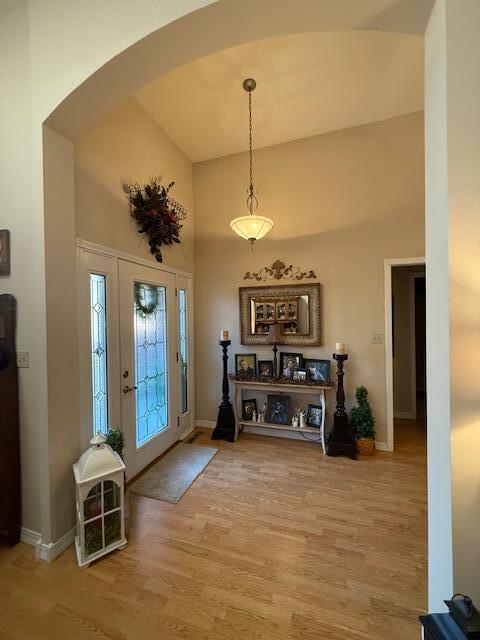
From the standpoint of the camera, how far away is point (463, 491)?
3.02ft

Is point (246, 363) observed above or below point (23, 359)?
below

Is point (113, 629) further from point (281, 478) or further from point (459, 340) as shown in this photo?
point (459, 340)

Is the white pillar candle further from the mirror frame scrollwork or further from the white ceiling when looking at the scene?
the white ceiling

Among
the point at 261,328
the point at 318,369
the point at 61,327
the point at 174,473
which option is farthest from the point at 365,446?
the point at 61,327

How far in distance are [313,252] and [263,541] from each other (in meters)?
2.80

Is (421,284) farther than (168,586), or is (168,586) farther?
(421,284)

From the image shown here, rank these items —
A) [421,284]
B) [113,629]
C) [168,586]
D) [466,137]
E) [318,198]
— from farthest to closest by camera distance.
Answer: [421,284] < [318,198] < [168,586] < [113,629] < [466,137]

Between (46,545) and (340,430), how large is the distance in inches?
103

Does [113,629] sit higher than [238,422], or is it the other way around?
[238,422]

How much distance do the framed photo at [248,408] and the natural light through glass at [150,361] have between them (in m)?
0.95

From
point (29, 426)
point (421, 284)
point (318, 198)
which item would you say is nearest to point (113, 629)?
point (29, 426)

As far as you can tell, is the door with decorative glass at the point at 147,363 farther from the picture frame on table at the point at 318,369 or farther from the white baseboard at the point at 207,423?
the picture frame on table at the point at 318,369

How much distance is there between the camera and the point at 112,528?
1.73m

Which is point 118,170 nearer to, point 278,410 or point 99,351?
point 99,351
